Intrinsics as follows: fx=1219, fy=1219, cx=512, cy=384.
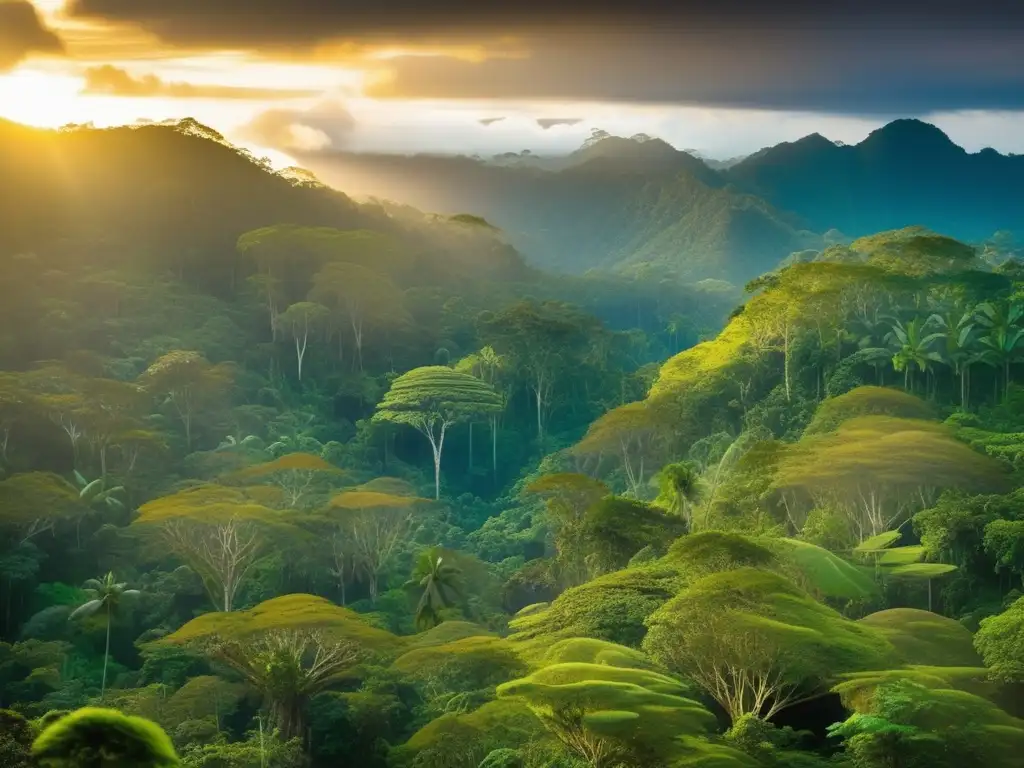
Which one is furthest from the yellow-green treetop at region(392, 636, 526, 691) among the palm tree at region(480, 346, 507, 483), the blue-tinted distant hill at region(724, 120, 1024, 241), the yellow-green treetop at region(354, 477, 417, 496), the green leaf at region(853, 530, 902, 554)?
the blue-tinted distant hill at region(724, 120, 1024, 241)

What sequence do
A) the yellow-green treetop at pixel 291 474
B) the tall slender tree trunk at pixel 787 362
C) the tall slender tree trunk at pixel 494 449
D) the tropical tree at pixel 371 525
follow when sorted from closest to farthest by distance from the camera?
the tropical tree at pixel 371 525 → the yellow-green treetop at pixel 291 474 → the tall slender tree trunk at pixel 787 362 → the tall slender tree trunk at pixel 494 449

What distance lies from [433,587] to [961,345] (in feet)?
58.8

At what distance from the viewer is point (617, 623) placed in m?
22.4

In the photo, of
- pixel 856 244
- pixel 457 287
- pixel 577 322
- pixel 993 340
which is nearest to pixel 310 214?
pixel 457 287

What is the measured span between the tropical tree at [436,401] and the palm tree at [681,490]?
15.1 metres

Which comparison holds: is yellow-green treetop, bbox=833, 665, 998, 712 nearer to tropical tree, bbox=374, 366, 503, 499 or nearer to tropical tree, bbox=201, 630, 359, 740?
tropical tree, bbox=201, 630, 359, 740

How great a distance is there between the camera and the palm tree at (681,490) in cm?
3325

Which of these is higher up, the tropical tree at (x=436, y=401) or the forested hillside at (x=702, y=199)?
the forested hillside at (x=702, y=199)

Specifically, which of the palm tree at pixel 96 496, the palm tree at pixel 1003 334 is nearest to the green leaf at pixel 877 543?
the palm tree at pixel 1003 334

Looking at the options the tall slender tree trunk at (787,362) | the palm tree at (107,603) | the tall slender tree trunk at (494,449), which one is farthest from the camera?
the tall slender tree trunk at (494,449)

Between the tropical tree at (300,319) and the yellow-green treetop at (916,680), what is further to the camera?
the tropical tree at (300,319)

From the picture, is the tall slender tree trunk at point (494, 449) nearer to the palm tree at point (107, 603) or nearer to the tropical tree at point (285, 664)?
the palm tree at point (107, 603)

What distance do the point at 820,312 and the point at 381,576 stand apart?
17574mm

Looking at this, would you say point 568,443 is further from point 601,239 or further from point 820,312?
point 601,239
